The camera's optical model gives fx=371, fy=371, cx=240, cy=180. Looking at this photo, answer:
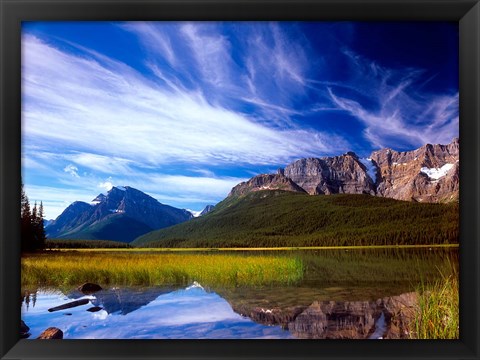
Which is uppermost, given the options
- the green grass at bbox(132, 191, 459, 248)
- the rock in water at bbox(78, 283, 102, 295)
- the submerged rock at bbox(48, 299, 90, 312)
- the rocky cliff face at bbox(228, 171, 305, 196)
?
the rocky cliff face at bbox(228, 171, 305, 196)

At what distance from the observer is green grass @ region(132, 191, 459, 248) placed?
11.4 feet

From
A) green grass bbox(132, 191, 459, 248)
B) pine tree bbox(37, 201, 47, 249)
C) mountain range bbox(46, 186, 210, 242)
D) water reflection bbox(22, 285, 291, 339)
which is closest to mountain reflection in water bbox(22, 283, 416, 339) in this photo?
water reflection bbox(22, 285, 291, 339)

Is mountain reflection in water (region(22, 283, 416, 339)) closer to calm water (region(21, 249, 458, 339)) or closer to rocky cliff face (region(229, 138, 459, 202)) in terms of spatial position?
→ calm water (region(21, 249, 458, 339))

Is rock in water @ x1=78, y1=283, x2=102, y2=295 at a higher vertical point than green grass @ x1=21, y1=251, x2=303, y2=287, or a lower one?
lower

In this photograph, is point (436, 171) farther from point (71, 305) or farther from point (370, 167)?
point (71, 305)

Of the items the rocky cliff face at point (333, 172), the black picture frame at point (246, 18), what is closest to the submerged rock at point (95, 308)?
the black picture frame at point (246, 18)

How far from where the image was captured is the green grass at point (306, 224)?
346 cm

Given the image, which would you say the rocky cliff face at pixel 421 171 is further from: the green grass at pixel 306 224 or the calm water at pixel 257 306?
the calm water at pixel 257 306

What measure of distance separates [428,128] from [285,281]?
179 centimetres

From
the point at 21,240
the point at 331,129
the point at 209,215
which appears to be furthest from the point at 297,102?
the point at 21,240

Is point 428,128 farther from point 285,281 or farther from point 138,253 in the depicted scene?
point 138,253

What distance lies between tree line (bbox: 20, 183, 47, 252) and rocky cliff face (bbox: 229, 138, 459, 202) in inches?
63.6

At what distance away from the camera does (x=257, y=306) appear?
3.00m

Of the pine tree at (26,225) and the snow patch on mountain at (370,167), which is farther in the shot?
the snow patch on mountain at (370,167)
